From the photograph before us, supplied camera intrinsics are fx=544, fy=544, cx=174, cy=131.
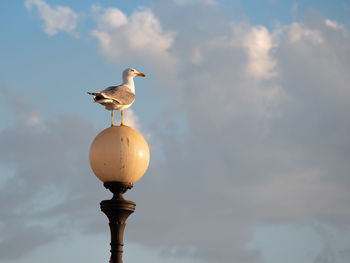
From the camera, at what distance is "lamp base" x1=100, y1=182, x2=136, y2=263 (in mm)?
9016

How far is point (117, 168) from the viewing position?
8.95 metres

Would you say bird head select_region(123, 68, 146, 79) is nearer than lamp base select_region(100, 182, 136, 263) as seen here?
No

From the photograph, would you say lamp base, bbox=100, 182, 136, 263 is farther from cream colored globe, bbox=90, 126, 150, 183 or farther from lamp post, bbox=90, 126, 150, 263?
cream colored globe, bbox=90, 126, 150, 183

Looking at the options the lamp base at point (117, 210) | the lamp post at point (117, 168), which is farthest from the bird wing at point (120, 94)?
the lamp base at point (117, 210)

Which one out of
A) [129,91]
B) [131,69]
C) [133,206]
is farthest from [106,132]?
[131,69]

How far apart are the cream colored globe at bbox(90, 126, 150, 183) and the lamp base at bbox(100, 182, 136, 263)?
125 millimetres

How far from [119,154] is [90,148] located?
62 cm

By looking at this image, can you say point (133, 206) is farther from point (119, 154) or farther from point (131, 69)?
point (131, 69)

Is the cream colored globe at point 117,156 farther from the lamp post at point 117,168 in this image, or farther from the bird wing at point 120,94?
the bird wing at point 120,94

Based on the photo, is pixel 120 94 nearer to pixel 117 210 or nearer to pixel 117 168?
pixel 117 168

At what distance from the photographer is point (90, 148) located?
30.3 feet

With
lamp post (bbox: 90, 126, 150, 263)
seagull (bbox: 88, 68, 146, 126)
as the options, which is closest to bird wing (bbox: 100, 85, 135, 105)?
seagull (bbox: 88, 68, 146, 126)

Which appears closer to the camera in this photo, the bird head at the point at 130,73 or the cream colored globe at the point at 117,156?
the cream colored globe at the point at 117,156

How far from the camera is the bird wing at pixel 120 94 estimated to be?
34.4ft
